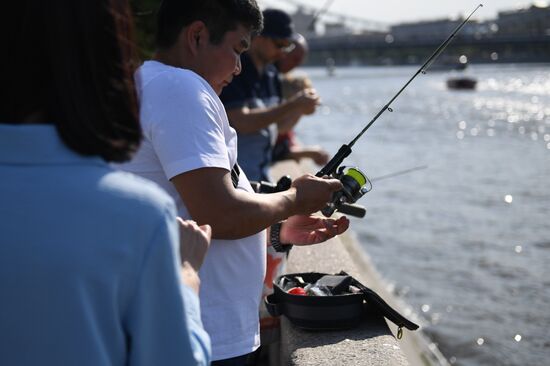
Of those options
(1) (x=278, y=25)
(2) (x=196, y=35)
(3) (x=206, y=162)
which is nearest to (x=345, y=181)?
(2) (x=196, y=35)

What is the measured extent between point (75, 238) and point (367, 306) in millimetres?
2078

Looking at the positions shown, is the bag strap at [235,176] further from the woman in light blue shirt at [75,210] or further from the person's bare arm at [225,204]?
the woman in light blue shirt at [75,210]

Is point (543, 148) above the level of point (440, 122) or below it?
above

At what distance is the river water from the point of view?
8.27 meters

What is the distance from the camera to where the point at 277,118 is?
4465mm

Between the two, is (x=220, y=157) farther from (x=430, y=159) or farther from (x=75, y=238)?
(x=430, y=159)

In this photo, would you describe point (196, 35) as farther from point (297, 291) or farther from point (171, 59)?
point (297, 291)

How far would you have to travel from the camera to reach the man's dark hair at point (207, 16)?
7.67 feet

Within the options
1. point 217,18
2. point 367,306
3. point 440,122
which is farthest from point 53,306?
point 440,122

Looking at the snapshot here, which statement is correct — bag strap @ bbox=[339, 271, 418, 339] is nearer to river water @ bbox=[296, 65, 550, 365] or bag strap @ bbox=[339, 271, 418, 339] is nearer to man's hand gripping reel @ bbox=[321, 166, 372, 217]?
man's hand gripping reel @ bbox=[321, 166, 372, 217]

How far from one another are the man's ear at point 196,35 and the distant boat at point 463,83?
58.0m

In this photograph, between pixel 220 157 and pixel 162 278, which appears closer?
pixel 162 278

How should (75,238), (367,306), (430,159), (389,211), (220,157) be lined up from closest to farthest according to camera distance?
(75,238) < (220,157) < (367,306) < (389,211) < (430,159)

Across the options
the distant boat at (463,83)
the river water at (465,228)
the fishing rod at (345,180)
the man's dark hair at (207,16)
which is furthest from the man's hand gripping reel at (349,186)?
the distant boat at (463,83)
